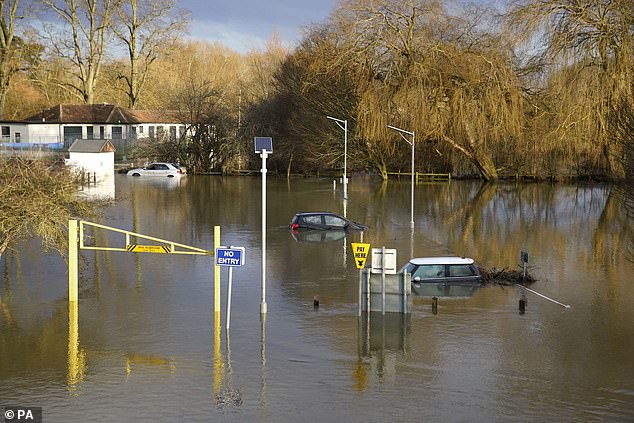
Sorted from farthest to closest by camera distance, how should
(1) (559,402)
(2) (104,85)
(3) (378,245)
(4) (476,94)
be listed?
(2) (104,85)
(4) (476,94)
(3) (378,245)
(1) (559,402)

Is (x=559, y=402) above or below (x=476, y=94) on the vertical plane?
below

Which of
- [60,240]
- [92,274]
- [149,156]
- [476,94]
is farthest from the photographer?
[149,156]

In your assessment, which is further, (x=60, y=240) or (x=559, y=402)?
(x=60, y=240)

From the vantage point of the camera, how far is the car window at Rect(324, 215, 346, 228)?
37.9 m

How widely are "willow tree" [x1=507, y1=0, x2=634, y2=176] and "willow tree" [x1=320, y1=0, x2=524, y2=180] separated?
6.25 m

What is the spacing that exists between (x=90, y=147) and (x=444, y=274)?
49.0m

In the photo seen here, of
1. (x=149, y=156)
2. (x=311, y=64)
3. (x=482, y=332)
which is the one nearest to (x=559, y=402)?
(x=482, y=332)

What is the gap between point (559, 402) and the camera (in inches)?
588

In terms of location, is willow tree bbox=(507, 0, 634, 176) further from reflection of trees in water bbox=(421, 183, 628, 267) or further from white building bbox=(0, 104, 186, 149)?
white building bbox=(0, 104, 186, 149)

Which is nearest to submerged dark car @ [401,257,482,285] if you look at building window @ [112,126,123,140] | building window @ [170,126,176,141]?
building window @ [170,126,176,141]

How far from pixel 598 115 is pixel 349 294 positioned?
97.2ft

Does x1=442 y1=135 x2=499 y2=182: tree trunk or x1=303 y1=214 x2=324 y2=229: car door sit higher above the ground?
x1=442 y1=135 x2=499 y2=182: tree trunk

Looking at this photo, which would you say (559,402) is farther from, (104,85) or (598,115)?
(104,85)

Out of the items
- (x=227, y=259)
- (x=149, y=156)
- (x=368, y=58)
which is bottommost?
(x=227, y=259)
